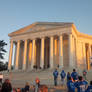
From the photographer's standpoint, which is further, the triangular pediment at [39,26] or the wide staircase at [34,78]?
the triangular pediment at [39,26]

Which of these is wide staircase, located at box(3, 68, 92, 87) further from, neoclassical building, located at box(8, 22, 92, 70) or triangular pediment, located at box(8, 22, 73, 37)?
triangular pediment, located at box(8, 22, 73, 37)

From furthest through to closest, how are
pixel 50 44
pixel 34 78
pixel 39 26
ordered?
pixel 39 26 → pixel 50 44 → pixel 34 78

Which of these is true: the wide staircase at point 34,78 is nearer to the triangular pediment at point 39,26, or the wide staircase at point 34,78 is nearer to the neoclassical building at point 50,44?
the neoclassical building at point 50,44

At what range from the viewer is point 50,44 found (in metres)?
42.7

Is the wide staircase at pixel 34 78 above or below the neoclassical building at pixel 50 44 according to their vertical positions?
below

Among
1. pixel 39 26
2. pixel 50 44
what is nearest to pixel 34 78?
pixel 50 44

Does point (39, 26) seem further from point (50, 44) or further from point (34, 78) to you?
point (34, 78)

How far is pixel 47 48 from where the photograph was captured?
52.7 meters

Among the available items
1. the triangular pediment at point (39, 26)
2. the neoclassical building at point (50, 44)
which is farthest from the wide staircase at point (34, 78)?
the triangular pediment at point (39, 26)

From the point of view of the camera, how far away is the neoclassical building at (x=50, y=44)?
137 ft

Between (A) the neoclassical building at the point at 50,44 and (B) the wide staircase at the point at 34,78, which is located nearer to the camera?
(B) the wide staircase at the point at 34,78

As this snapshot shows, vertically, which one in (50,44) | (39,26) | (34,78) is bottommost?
(34,78)

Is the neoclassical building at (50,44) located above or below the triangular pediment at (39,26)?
below

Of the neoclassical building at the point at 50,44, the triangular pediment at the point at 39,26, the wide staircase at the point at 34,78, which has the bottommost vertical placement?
the wide staircase at the point at 34,78
